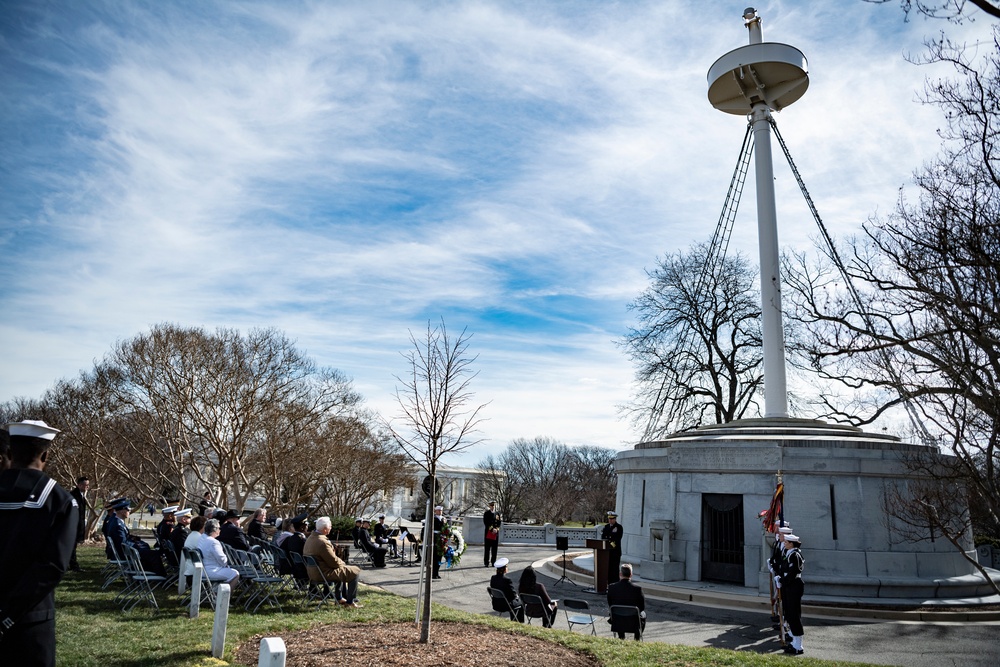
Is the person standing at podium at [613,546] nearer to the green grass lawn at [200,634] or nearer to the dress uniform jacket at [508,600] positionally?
the dress uniform jacket at [508,600]

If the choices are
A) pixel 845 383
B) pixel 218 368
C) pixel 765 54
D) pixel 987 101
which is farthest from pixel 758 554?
pixel 218 368

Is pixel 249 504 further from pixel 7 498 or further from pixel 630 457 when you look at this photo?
pixel 7 498

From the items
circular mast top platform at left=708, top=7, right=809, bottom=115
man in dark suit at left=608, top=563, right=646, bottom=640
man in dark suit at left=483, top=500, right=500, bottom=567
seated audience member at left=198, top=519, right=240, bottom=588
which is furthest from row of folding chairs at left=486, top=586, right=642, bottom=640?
circular mast top platform at left=708, top=7, right=809, bottom=115

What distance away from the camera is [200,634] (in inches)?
335

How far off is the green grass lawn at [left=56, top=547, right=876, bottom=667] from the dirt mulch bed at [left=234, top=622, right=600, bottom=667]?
28 cm

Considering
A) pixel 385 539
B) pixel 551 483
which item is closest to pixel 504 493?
pixel 551 483

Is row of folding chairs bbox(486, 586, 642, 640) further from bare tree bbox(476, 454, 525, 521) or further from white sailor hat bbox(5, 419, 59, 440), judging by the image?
bare tree bbox(476, 454, 525, 521)

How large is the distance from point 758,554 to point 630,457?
195 inches

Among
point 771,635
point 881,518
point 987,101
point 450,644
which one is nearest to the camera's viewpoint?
point 987,101

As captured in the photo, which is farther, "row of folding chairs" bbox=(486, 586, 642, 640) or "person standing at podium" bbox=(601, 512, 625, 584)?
"person standing at podium" bbox=(601, 512, 625, 584)

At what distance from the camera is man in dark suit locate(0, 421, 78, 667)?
4121 mm

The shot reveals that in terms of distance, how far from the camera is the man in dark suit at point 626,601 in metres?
10.2

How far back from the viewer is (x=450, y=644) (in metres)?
8.56

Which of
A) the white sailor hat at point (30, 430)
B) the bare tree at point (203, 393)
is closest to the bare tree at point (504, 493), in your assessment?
the bare tree at point (203, 393)
